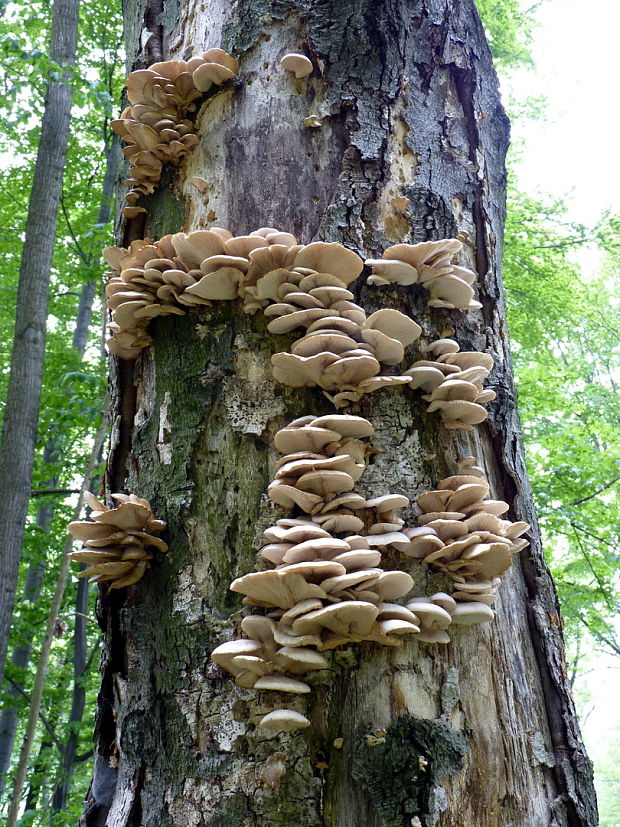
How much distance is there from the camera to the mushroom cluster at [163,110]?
2.54 metres

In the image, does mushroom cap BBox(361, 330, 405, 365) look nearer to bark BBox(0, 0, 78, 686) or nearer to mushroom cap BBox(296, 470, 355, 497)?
mushroom cap BBox(296, 470, 355, 497)

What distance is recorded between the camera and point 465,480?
6.55 feet

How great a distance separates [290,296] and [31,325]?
6431 millimetres

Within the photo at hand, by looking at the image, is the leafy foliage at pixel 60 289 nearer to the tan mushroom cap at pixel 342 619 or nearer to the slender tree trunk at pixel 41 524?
the slender tree trunk at pixel 41 524

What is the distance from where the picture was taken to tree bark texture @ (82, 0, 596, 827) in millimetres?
1657

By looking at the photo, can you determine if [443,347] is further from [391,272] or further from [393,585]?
[393,585]

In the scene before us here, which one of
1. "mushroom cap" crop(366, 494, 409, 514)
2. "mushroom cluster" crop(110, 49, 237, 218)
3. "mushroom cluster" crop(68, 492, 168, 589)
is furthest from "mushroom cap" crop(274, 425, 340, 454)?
"mushroom cluster" crop(110, 49, 237, 218)

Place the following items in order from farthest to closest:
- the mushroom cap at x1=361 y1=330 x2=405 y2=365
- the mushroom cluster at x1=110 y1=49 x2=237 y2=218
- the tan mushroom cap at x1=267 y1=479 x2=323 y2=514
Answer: the mushroom cluster at x1=110 y1=49 x2=237 y2=218, the mushroom cap at x1=361 y1=330 x2=405 y2=365, the tan mushroom cap at x1=267 y1=479 x2=323 y2=514

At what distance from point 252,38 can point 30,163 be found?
11753 mm

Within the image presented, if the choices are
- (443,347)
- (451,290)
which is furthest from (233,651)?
(451,290)

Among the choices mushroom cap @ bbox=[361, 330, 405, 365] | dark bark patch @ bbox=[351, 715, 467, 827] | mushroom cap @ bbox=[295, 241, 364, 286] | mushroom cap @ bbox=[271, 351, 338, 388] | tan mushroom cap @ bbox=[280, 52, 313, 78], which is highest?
tan mushroom cap @ bbox=[280, 52, 313, 78]

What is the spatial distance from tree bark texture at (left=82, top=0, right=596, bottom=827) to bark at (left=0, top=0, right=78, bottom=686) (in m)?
5.16

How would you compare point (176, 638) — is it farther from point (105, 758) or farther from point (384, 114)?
point (384, 114)

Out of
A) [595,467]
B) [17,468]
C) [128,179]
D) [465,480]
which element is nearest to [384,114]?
[128,179]
